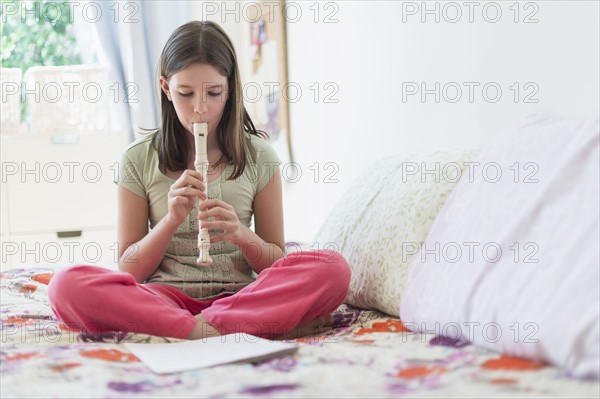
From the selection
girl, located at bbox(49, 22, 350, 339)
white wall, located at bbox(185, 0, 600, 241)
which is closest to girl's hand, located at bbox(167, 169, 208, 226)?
girl, located at bbox(49, 22, 350, 339)

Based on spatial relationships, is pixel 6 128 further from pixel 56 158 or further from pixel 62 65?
pixel 62 65

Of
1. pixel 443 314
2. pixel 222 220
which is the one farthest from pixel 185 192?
pixel 443 314

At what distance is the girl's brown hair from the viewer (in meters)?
1.54

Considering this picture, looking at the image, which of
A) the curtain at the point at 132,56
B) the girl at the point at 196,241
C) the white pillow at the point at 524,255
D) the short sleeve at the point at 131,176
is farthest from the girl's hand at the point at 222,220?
the curtain at the point at 132,56

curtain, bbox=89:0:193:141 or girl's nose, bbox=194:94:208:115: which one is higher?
curtain, bbox=89:0:193:141

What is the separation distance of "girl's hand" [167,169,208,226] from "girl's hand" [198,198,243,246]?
0.02m

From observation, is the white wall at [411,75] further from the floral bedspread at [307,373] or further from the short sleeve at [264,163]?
the floral bedspread at [307,373]

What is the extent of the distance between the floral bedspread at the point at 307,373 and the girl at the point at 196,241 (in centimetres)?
8

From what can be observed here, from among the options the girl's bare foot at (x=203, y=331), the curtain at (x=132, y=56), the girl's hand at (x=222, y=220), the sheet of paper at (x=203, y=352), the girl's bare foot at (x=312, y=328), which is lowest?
the girl's bare foot at (x=312, y=328)

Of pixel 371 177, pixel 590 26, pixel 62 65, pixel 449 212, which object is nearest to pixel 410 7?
pixel 371 177

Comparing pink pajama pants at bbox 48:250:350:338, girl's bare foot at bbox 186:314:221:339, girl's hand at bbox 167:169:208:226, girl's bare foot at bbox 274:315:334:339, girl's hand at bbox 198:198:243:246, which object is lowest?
girl's bare foot at bbox 274:315:334:339

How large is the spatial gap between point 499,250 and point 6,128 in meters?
2.47

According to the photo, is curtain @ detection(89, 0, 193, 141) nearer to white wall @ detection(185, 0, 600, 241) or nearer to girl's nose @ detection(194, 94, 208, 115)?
white wall @ detection(185, 0, 600, 241)

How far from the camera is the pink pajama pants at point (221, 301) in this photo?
122cm
